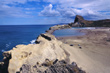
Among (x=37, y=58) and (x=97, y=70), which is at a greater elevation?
(x=37, y=58)

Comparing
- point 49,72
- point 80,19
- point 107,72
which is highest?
point 80,19

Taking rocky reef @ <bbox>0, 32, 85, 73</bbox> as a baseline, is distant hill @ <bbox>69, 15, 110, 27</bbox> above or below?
above

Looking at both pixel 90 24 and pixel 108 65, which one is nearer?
pixel 108 65

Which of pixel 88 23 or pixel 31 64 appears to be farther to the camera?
pixel 88 23

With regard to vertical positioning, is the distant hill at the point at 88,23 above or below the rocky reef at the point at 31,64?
above

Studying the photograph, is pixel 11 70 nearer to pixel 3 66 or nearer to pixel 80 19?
pixel 3 66

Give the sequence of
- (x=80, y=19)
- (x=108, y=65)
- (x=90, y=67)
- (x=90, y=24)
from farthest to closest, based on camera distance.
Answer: (x=80, y=19)
(x=90, y=24)
(x=108, y=65)
(x=90, y=67)

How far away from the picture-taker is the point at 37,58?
9516 mm

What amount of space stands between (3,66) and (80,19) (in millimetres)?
121415

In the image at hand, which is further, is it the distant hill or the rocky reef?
the distant hill

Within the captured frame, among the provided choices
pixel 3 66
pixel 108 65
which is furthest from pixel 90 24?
pixel 3 66

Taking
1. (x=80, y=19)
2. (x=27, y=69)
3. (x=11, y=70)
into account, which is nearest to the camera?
(x=27, y=69)

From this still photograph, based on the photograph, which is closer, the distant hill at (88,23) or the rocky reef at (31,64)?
the rocky reef at (31,64)

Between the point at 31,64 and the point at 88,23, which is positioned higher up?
the point at 88,23
